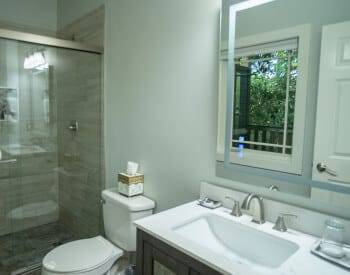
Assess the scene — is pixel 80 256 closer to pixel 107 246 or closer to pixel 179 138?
pixel 107 246

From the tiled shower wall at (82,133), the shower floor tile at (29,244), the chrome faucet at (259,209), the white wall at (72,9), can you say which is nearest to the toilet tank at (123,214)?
the tiled shower wall at (82,133)

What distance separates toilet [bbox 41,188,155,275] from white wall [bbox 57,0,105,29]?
65.7 inches

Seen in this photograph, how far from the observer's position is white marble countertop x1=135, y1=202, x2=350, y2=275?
92 cm

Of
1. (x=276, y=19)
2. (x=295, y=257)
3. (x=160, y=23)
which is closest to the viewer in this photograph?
(x=295, y=257)

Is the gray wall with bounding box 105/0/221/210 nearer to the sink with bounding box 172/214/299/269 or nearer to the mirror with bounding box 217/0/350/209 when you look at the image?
the mirror with bounding box 217/0/350/209

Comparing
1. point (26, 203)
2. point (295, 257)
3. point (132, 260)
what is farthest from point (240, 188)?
→ point (26, 203)

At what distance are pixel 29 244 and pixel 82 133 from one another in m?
1.11

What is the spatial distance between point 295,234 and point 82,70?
2182 mm

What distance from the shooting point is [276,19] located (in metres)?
1.30

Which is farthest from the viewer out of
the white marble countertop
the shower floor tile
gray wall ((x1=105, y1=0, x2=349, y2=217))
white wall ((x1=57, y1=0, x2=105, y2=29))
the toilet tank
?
white wall ((x1=57, y1=0, x2=105, y2=29))

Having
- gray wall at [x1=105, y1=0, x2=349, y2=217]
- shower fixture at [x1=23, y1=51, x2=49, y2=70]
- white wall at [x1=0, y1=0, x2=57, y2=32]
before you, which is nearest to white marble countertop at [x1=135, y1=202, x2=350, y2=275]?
gray wall at [x1=105, y1=0, x2=349, y2=217]

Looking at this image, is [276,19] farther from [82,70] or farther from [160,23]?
[82,70]

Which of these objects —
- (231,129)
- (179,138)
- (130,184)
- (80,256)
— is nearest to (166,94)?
(179,138)

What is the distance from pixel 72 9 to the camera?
2.81 metres
